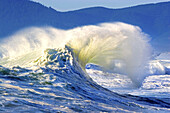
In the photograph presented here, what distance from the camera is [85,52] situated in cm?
1109

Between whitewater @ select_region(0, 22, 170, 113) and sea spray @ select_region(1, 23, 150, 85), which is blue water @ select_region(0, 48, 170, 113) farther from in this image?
sea spray @ select_region(1, 23, 150, 85)

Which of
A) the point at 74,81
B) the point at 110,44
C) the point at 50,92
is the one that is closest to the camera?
the point at 50,92

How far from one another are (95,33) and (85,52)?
2.20 meters

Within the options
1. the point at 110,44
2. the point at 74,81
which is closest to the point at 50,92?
the point at 74,81

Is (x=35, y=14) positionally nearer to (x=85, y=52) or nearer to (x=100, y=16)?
(x=100, y=16)

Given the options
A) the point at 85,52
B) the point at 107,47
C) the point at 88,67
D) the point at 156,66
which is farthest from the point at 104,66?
the point at 85,52

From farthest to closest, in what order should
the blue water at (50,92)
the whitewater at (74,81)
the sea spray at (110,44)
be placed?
1. the sea spray at (110,44)
2. the whitewater at (74,81)
3. the blue water at (50,92)

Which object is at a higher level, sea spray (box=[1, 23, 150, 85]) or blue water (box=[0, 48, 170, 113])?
sea spray (box=[1, 23, 150, 85])

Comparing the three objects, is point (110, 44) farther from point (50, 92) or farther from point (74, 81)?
point (50, 92)

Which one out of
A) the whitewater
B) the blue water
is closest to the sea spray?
the whitewater

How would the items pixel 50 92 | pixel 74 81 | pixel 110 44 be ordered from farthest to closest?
pixel 110 44 → pixel 74 81 → pixel 50 92

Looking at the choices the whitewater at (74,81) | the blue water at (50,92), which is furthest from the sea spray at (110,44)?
the blue water at (50,92)

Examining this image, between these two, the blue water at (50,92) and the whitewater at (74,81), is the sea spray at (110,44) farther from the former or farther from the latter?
the blue water at (50,92)

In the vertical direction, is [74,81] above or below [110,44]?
below
